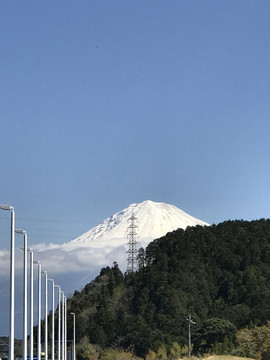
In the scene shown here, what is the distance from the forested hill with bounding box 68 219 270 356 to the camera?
456 ft

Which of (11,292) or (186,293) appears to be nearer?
(11,292)

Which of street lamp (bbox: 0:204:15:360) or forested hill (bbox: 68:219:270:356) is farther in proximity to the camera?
forested hill (bbox: 68:219:270:356)

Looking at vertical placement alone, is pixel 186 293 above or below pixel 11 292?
above

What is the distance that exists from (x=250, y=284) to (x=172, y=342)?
73.9 feet

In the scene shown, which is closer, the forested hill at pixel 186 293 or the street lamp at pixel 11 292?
the street lamp at pixel 11 292

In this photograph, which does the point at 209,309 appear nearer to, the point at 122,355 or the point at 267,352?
the point at 122,355

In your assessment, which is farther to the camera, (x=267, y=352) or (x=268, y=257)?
(x=268, y=257)

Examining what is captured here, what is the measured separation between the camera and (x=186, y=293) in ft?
499

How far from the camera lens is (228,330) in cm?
13075

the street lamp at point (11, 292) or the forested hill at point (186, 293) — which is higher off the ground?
the forested hill at point (186, 293)

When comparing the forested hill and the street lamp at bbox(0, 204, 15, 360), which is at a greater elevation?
the forested hill

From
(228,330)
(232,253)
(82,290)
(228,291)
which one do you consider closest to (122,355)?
(228,330)

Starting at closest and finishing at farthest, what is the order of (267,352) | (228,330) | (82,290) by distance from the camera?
1. (267,352)
2. (228,330)
3. (82,290)

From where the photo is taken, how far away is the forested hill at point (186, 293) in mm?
139125
